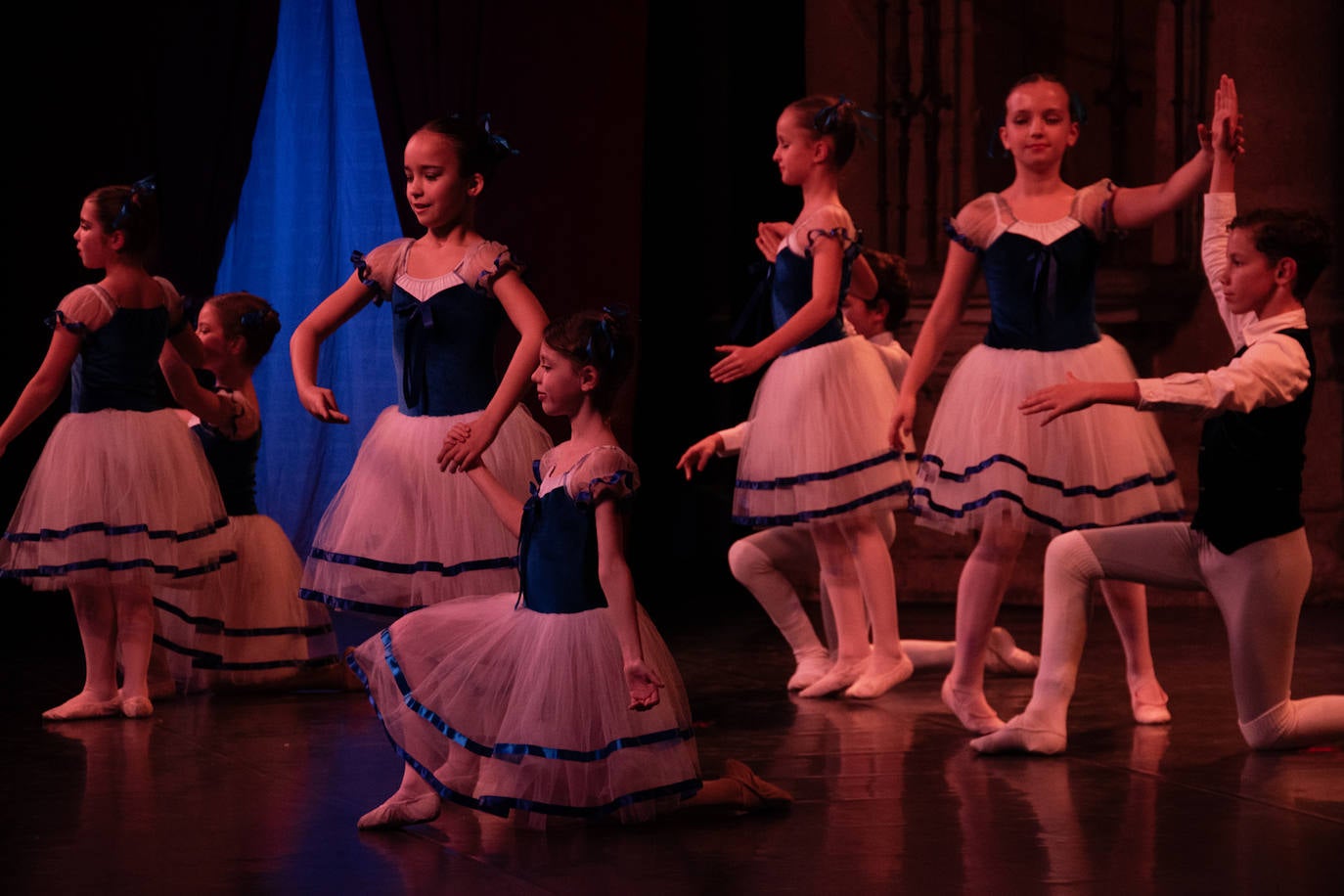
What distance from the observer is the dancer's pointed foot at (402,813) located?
3.20 meters

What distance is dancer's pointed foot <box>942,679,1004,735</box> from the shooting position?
4.09m

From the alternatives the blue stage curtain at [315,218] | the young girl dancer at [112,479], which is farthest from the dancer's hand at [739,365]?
the blue stage curtain at [315,218]

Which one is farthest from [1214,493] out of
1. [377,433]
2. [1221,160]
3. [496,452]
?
[377,433]

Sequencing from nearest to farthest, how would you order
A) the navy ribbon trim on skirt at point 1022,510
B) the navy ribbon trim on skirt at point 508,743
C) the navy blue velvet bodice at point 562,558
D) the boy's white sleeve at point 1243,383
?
the navy ribbon trim on skirt at point 508,743
the navy blue velvet bodice at point 562,558
the boy's white sleeve at point 1243,383
the navy ribbon trim on skirt at point 1022,510

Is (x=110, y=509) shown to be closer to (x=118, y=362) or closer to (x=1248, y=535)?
(x=118, y=362)

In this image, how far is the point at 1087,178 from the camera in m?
7.24

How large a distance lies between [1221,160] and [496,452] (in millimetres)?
1659

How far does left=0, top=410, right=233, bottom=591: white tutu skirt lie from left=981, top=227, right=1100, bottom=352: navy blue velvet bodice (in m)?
2.05

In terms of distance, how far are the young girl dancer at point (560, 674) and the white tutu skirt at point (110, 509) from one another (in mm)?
1397

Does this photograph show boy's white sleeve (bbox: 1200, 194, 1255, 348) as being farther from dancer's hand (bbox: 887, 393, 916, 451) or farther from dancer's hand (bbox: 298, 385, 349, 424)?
dancer's hand (bbox: 298, 385, 349, 424)

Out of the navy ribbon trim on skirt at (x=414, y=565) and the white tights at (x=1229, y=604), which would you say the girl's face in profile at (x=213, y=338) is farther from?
the white tights at (x=1229, y=604)

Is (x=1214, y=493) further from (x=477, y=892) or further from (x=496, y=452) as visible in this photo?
(x=477, y=892)

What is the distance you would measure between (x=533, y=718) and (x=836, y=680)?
1.73 meters

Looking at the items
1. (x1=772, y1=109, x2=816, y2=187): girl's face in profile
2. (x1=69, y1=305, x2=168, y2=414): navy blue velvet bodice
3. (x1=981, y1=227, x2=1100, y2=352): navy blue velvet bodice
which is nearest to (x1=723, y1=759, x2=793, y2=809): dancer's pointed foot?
(x1=981, y1=227, x2=1100, y2=352): navy blue velvet bodice
